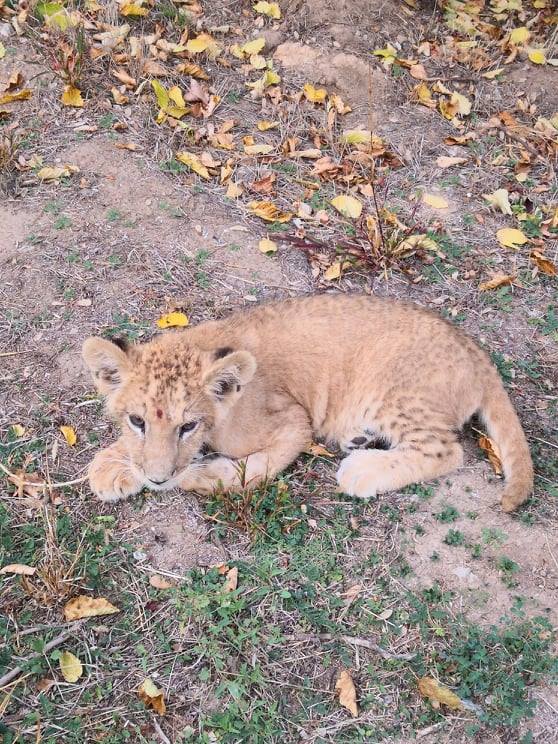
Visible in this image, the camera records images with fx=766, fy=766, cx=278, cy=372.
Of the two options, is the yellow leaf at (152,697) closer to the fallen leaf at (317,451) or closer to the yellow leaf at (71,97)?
the fallen leaf at (317,451)

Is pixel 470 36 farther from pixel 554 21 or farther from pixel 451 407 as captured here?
pixel 451 407

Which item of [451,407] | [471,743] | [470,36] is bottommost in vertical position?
[471,743]

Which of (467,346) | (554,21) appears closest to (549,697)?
(467,346)

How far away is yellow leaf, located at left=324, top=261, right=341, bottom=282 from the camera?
5.62m

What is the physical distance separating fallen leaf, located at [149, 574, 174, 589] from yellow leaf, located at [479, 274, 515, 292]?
329 cm

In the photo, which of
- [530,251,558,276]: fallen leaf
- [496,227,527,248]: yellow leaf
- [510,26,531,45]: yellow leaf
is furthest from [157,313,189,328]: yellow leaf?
[510,26,531,45]: yellow leaf

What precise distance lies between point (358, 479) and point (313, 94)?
13.3 ft

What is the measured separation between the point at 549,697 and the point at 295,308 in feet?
8.37

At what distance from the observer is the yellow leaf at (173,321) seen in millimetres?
5094

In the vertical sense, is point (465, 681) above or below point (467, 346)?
below

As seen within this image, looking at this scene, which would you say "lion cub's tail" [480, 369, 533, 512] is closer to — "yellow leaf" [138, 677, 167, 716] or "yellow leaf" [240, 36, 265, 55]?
"yellow leaf" [138, 677, 167, 716]

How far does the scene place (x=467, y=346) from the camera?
466cm

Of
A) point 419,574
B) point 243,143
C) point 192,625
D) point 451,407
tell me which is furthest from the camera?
point 243,143

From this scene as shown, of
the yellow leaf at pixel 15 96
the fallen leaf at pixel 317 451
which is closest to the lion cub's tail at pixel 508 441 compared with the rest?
the fallen leaf at pixel 317 451
